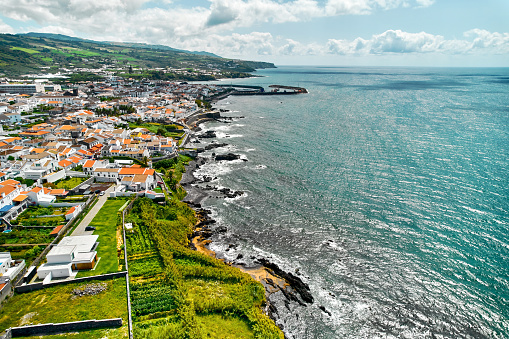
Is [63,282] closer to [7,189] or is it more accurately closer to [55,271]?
[55,271]

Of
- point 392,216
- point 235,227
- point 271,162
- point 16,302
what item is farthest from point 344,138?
point 16,302

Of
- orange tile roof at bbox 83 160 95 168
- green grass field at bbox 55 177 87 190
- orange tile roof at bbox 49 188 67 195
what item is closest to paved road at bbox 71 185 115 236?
orange tile roof at bbox 49 188 67 195

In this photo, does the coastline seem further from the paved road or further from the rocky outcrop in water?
the paved road

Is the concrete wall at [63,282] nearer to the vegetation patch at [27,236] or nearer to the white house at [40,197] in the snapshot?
the vegetation patch at [27,236]

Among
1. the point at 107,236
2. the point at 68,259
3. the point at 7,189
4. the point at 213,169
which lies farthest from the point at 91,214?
the point at 213,169

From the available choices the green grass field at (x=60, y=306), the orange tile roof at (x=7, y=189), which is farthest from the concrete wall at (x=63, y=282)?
the orange tile roof at (x=7, y=189)

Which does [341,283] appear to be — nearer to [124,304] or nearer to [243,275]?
[243,275]
